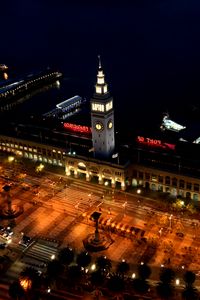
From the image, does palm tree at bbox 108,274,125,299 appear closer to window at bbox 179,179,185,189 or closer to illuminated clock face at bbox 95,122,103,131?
window at bbox 179,179,185,189

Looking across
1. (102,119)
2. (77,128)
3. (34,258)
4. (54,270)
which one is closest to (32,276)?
(54,270)

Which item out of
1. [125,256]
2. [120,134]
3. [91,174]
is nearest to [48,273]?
[125,256]

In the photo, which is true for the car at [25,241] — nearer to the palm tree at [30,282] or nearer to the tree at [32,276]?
the tree at [32,276]

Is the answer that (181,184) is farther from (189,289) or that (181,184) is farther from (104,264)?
(189,289)

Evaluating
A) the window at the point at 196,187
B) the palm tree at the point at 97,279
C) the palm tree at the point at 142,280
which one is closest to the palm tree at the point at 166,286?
the palm tree at the point at 142,280

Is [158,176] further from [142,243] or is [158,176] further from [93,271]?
[93,271]

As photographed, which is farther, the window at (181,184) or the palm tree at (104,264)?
the window at (181,184)
